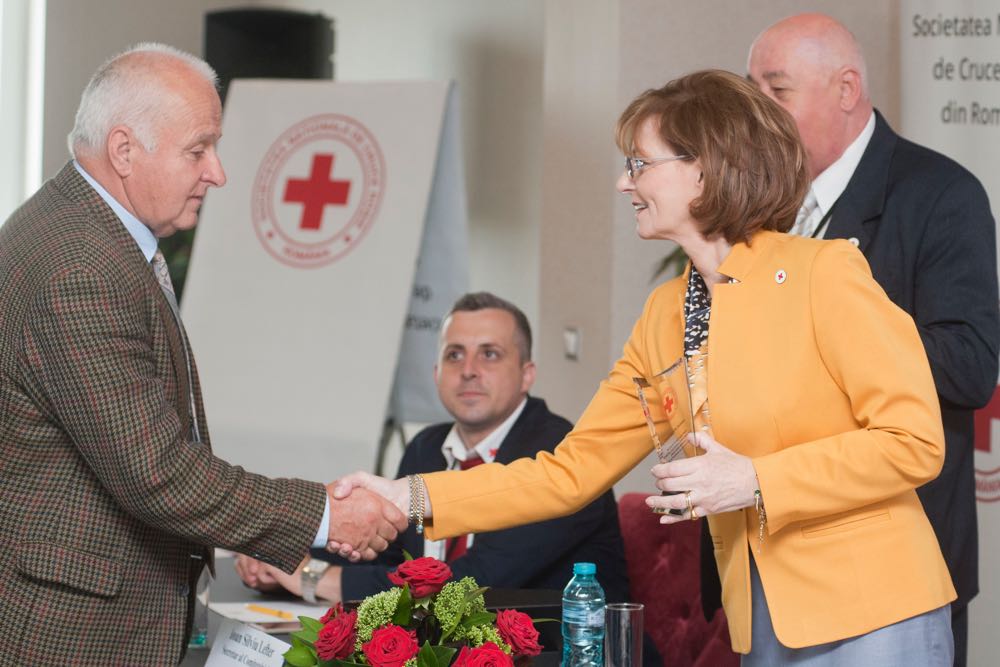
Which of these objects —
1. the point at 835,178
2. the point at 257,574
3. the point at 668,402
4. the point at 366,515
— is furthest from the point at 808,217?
the point at 257,574

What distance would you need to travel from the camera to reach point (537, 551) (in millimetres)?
2609

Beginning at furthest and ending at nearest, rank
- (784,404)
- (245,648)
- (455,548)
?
(455,548) < (245,648) < (784,404)

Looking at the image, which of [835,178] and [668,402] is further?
[835,178]

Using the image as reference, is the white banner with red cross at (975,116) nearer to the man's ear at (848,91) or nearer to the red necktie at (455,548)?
the man's ear at (848,91)

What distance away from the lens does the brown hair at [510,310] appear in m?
3.07

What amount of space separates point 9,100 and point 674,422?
469 cm

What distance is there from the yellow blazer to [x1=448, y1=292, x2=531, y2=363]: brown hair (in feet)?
4.06

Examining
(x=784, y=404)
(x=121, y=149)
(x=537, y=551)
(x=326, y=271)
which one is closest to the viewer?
(x=784, y=404)

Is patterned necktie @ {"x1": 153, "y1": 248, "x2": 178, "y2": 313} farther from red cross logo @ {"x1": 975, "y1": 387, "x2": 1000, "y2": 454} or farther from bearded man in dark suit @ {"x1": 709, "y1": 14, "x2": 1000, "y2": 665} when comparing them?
red cross logo @ {"x1": 975, "y1": 387, "x2": 1000, "y2": 454}

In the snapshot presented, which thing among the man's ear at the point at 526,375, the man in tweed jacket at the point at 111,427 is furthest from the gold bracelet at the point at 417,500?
the man's ear at the point at 526,375

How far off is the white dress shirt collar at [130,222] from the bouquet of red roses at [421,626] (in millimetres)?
709

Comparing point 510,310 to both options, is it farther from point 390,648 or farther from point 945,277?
point 390,648

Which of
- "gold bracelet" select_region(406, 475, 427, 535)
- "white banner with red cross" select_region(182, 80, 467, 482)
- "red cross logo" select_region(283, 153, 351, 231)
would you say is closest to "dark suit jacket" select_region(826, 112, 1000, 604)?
"gold bracelet" select_region(406, 475, 427, 535)

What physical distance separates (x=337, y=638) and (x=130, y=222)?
807 millimetres
